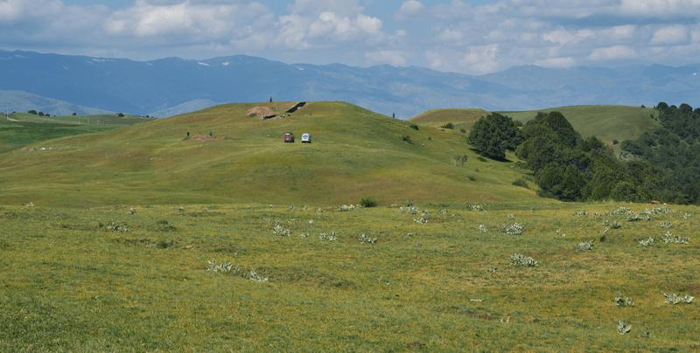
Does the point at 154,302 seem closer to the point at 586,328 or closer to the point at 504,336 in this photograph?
the point at 504,336

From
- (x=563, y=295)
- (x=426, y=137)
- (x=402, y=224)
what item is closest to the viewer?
(x=563, y=295)

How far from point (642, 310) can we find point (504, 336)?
9.60 metres

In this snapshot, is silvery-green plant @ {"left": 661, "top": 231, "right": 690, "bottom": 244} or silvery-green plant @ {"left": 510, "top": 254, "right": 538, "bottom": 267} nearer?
silvery-green plant @ {"left": 510, "top": 254, "right": 538, "bottom": 267}

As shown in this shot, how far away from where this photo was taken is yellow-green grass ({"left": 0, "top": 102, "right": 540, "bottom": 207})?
91.7 meters

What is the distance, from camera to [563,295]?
34594 millimetres

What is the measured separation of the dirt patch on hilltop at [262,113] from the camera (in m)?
186

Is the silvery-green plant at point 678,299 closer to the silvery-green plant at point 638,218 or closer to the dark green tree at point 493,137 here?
the silvery-green plant at point 638,218

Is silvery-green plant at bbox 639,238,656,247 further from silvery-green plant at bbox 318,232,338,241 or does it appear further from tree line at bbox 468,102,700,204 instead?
tree line at bbox 468,102,700,204

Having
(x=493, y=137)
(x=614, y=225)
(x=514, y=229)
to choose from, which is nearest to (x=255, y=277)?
(x=514, y=229)

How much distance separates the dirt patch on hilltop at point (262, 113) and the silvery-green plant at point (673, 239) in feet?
471

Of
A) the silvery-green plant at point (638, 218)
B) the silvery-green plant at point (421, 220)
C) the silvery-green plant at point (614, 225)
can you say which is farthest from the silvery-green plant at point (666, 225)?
the silvery-green plant at point (421, 220)

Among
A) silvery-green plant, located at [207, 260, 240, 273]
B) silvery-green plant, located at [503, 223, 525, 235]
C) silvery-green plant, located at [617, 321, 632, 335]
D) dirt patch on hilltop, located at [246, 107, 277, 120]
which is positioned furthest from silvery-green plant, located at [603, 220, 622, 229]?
dirt patch on hilltop, located at [246, 107, 277, 120]

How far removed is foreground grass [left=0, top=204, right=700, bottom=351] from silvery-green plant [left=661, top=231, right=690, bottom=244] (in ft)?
2.41

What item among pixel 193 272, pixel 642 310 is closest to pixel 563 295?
pixel 642 310
